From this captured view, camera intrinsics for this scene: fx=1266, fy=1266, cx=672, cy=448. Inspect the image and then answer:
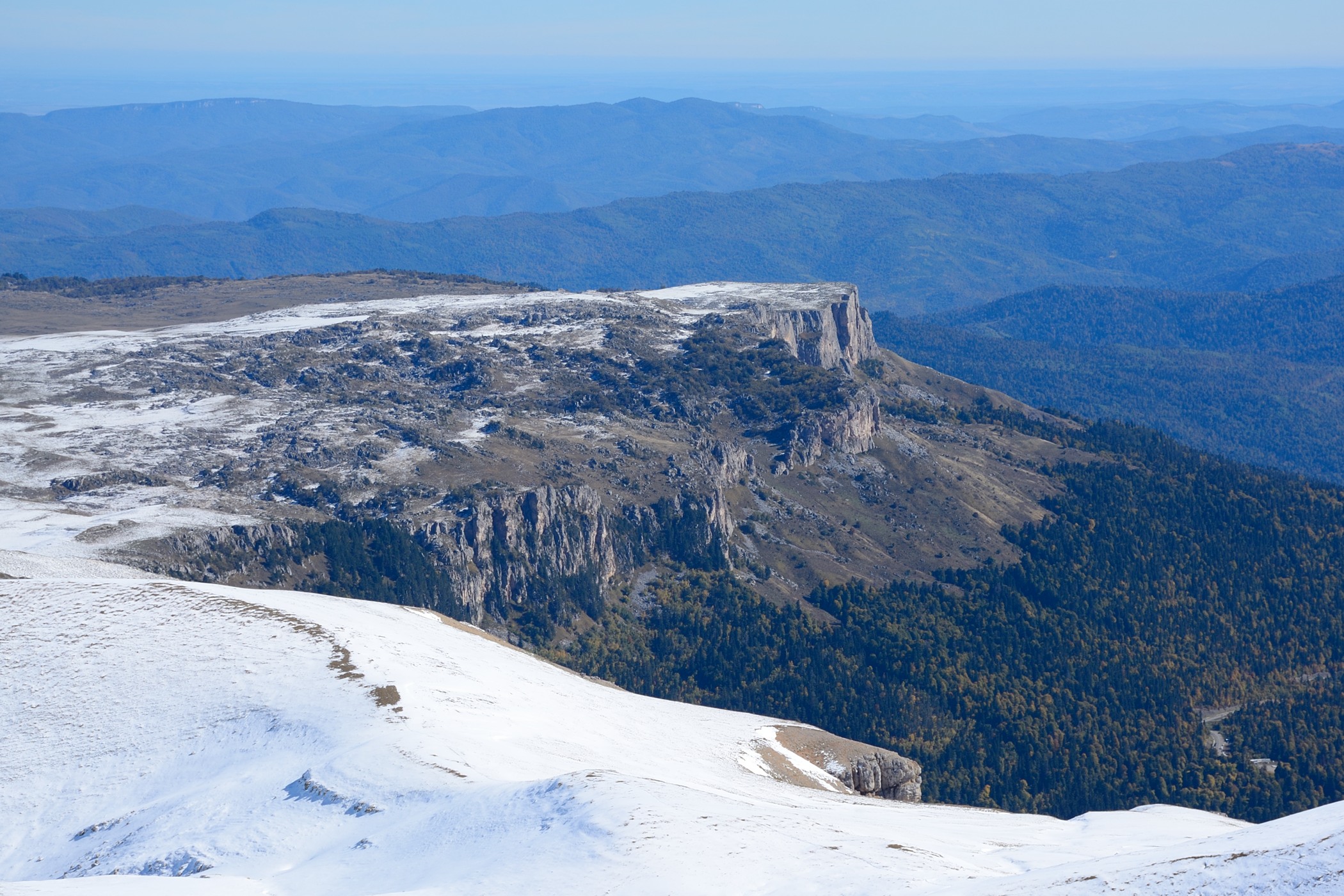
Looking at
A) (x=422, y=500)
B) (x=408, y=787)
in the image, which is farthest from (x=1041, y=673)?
(x=408, y=787)

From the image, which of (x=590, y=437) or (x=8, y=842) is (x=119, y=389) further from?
(x=8, y=842)

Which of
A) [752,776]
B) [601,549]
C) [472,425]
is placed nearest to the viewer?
[752,776]

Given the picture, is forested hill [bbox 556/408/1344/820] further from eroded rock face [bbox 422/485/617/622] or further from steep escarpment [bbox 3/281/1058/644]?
eroded rock face [bbox 422/485/617/622]

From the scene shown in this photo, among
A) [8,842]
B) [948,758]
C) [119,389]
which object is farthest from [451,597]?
[8,842]

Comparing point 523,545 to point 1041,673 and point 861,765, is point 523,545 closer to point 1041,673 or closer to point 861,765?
point 1041,673

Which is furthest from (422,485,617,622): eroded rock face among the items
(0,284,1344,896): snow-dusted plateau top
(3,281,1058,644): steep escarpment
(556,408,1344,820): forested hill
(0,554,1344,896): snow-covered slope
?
(0,554,1344,896): snow-covered slope

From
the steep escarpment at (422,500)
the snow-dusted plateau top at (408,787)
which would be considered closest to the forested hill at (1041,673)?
the steep escarpment at (422,500)
